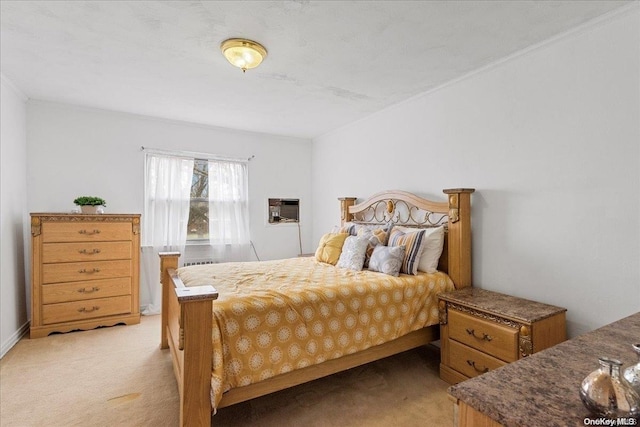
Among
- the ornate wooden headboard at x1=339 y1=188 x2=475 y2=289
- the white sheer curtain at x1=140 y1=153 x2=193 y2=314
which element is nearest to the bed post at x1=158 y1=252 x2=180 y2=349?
the white sheer curtain at x1=140 y1=153 x2=193 y2=314

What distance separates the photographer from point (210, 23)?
2.00m

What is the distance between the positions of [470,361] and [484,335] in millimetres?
256

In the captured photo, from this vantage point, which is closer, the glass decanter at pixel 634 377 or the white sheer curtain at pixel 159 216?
the glass decanter at pixel 634 377

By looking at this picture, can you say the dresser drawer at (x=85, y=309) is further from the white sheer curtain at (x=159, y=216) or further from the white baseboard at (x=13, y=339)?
the white sheer curtain at (x=159, y=216)

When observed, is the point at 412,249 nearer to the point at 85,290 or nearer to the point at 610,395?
the point at 610,395

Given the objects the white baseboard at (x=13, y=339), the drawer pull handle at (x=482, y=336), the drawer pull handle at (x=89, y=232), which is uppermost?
the drawer pull handle at (x=89, y=232)

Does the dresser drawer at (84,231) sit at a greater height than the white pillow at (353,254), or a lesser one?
greater

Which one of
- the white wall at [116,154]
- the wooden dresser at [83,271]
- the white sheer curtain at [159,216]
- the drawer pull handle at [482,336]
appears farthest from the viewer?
the white sheer curtain at [159,216]

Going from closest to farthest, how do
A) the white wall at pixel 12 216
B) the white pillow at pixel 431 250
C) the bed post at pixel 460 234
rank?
1. the bed post at pixel 460 234
2. the white pillow at pixel 431 250
3. the white wall at pixel 12 216

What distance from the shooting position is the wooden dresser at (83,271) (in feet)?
10.3

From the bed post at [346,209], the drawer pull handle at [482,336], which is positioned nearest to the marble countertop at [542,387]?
the drawer pull handle at [482,336]

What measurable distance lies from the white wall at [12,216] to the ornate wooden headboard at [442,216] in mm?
3557

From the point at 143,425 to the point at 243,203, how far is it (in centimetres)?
311

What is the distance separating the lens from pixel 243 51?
222 cm
